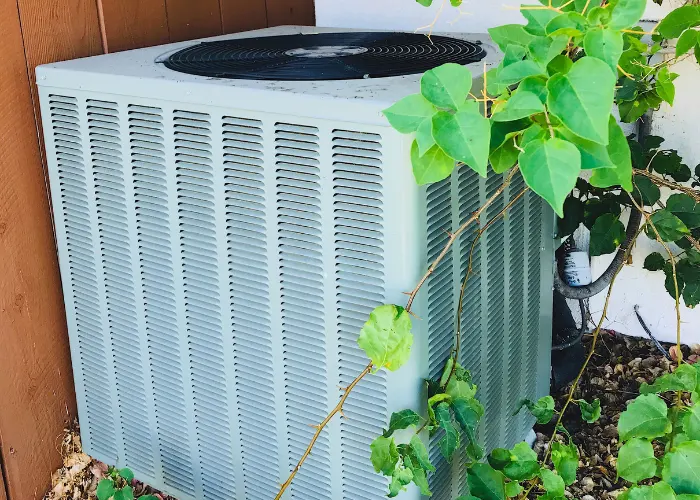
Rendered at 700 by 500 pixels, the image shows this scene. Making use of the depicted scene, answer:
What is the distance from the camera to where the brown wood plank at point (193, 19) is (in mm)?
2016

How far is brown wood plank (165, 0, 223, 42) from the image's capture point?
2.02 metres

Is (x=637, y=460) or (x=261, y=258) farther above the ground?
(x=261, y=258)

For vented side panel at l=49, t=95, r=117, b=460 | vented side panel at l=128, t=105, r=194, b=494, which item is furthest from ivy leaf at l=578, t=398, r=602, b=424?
vented side panel at l=49, t=95, r=117, b=460

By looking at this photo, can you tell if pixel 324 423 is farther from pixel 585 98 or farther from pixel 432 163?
pixel 585 98

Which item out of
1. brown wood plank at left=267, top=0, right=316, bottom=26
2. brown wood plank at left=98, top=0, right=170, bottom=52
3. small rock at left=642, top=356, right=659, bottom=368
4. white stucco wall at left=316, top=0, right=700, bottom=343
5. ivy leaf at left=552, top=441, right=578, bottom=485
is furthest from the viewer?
brown wood plank at left=267, top=0, right=316, bottom=26

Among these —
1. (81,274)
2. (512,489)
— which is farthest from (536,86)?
(81,274)

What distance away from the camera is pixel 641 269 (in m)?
2.26

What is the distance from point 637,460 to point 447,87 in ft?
2.43

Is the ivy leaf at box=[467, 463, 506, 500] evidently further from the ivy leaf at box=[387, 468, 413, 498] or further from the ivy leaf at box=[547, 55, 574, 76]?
the ivy leaf at box=[547, 55, 574, 76]

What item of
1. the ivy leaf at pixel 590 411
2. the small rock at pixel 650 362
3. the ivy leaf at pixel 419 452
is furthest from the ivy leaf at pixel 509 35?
the small rock at pixel 650 362

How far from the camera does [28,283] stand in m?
1.71

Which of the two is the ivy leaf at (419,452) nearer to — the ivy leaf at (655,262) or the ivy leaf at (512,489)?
the ivy leaf at (512,489)

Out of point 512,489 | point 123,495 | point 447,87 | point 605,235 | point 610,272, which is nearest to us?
point 447,87

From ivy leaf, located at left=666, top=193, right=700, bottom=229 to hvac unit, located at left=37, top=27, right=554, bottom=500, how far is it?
0.28 meters
